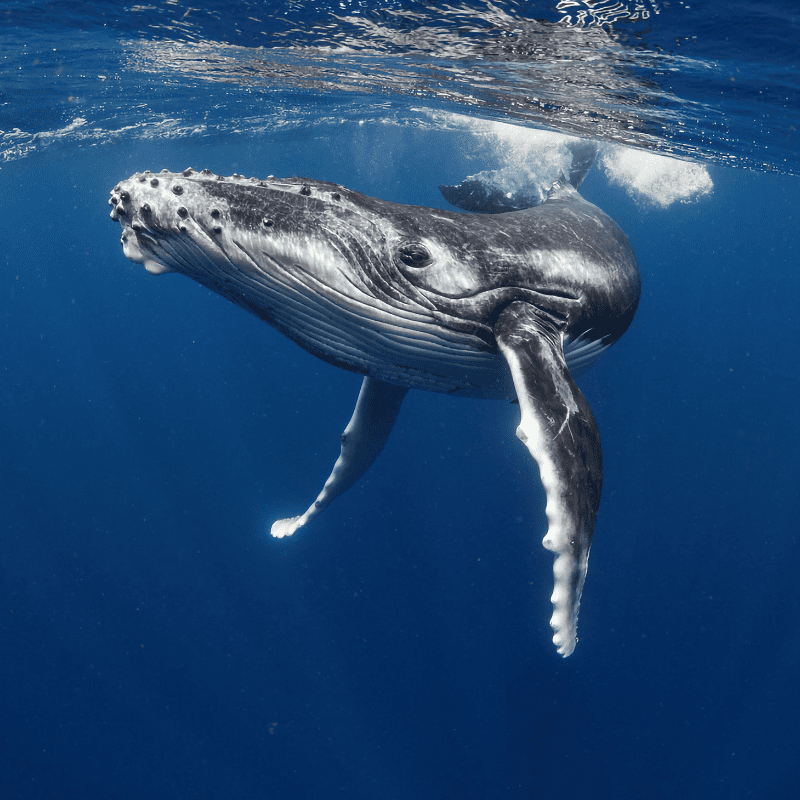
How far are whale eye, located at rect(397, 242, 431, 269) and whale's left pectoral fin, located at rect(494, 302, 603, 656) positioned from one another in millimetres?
885

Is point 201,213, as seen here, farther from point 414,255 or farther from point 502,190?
point 502,190

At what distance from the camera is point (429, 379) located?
457 centimetres

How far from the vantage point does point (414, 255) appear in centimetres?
396

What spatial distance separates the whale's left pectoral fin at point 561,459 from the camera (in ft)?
10.4

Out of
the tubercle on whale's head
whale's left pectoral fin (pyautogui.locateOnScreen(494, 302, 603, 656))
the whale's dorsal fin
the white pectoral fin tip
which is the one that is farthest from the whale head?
the whale's dorsal fin

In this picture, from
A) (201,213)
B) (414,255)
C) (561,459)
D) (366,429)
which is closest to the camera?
(561,459)

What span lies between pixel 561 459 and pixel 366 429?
144 inches

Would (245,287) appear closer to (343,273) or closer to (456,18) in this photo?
(343,273)

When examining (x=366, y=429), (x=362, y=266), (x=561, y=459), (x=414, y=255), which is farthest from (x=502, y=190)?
(x=561, y=459)

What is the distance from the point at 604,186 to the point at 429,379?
4840 cm

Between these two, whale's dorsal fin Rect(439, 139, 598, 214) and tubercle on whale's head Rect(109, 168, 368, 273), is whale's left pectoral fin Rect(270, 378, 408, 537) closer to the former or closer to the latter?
tubercle on whale's head Rect(109, 168, 368, 273)

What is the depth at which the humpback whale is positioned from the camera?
3.35 metres

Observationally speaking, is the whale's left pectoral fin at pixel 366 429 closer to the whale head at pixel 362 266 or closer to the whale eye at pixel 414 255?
the whale head at pixel 362 266

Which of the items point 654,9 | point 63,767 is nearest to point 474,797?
point 63,767
